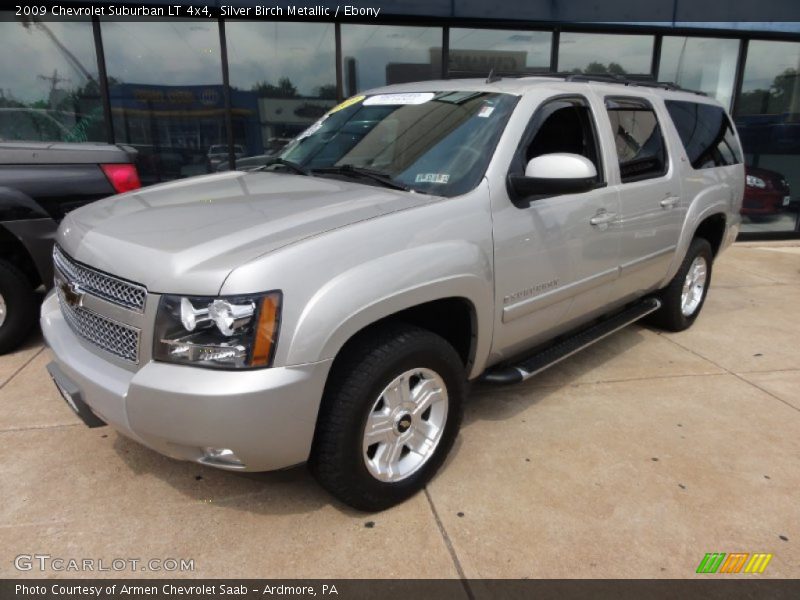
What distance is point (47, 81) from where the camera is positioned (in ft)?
22.7

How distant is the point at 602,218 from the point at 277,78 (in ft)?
17.7

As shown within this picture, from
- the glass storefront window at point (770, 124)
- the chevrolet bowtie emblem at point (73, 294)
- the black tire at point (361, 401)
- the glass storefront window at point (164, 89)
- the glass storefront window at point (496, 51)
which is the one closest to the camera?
the black tire at point (361, 401)

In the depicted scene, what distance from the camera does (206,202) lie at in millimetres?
2715

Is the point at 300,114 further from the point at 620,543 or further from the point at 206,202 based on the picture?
the point at 620,543

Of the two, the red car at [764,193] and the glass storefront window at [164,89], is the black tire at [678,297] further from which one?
the glass storefront window at [164,89]

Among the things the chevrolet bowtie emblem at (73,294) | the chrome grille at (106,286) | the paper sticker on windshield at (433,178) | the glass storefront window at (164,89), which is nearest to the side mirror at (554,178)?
the paper sticker on windshield at (433,178)

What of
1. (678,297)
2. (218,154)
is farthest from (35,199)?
(678,297)

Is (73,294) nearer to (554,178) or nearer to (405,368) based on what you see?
(405,368)

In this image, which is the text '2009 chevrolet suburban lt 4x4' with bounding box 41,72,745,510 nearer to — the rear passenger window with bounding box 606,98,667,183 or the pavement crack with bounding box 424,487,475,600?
the rear passenger window with bounding box 606,98,667,183

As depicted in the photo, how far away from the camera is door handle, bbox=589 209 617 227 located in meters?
3.33

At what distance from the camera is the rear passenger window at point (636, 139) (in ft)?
12.0

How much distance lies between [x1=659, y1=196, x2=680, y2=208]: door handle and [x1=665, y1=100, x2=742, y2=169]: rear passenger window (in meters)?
0.49

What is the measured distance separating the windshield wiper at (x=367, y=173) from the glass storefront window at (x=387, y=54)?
4851 mm

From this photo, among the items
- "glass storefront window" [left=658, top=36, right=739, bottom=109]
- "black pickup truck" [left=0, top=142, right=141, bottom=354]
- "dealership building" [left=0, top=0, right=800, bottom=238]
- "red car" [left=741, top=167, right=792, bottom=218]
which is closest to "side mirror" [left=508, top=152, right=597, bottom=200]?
"black pickup truck" [left=0, top=142, right=141, bottom=354]
